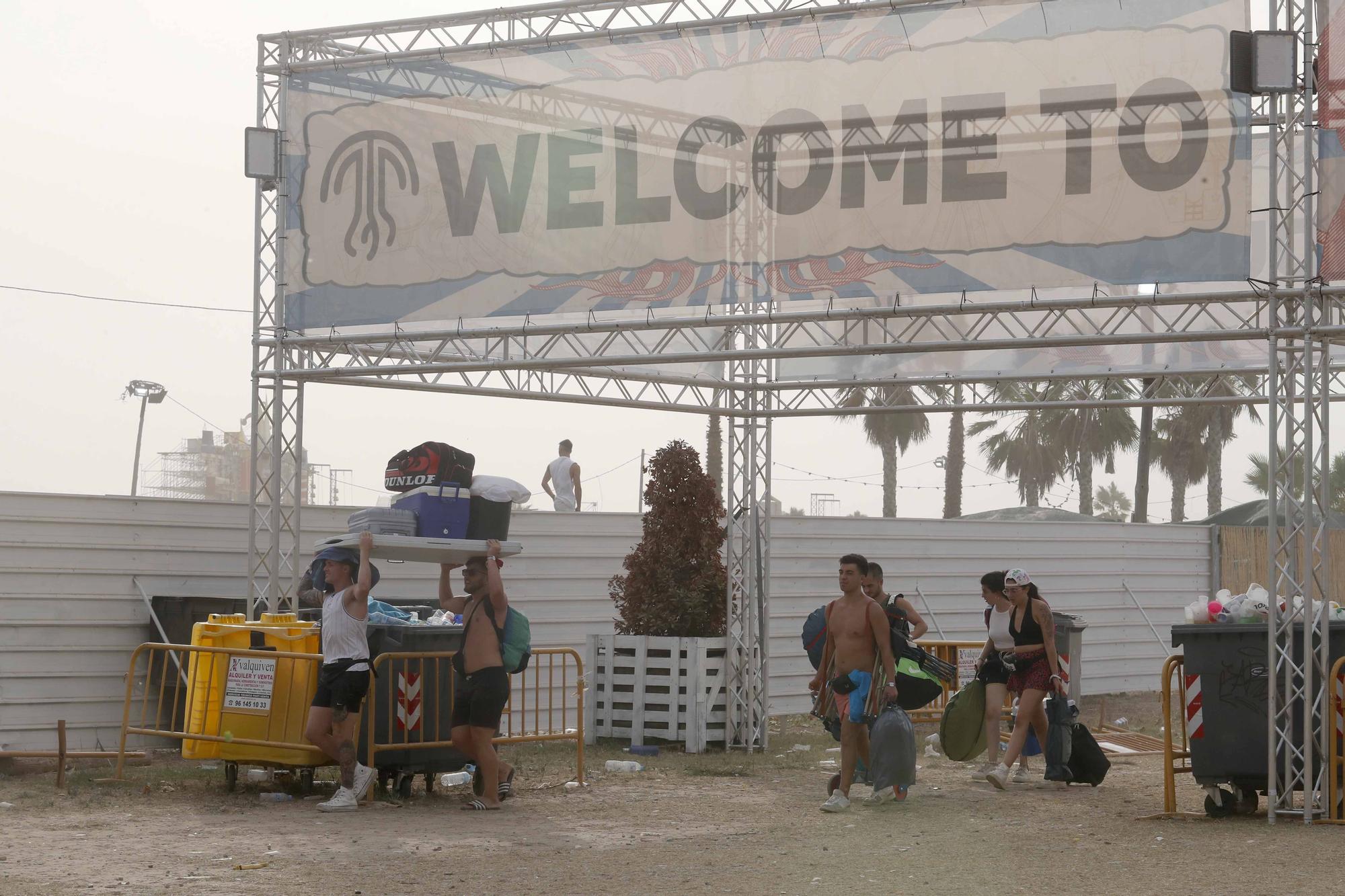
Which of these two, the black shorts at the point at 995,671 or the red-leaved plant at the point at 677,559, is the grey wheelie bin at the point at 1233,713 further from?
the red-leaved plant at the point at 677,559

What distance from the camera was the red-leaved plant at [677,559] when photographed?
1388cm

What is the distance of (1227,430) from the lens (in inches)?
1636

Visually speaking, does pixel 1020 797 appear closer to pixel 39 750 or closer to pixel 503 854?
pixel 503 854

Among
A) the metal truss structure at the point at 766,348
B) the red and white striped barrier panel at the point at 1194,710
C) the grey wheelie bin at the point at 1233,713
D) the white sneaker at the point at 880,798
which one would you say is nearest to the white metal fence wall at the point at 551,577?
the metal truss structure at the point at 766,348

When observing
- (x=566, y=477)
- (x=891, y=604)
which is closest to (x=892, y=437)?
(x=566, y=477)

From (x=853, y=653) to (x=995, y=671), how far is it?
1.93 m

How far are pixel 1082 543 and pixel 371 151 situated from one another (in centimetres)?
A: 1237

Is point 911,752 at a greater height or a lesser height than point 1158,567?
lesser

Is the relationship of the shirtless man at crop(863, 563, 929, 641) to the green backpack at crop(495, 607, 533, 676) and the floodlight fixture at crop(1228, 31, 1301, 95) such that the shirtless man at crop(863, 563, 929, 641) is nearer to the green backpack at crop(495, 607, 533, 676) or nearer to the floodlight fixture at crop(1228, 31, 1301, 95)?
the green backpack at crop(495, 607, 533, 676)

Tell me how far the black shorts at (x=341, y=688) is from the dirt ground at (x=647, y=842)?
687mm

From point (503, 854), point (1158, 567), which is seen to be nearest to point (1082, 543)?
point (1158, 567)

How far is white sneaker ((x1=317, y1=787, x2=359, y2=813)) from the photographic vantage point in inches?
380

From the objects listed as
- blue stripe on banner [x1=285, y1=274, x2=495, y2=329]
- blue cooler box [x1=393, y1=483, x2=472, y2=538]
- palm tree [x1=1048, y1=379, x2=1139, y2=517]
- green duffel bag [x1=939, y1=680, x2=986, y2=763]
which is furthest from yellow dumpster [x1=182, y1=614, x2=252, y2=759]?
palm tree [x1=1048, y1=379, x2=1139, y2=517]

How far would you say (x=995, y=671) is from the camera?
11.5 meters
